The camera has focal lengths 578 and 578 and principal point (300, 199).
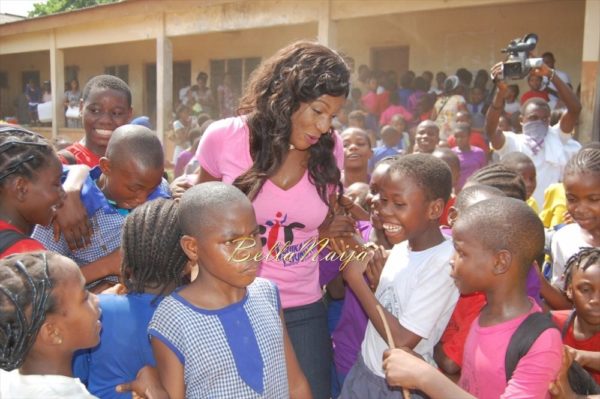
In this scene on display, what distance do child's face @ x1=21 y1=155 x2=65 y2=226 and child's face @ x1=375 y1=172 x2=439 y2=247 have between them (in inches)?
47.8

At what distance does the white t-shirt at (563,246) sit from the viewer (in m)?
2.73

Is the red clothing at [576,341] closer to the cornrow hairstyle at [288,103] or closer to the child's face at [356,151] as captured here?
the cornrow hairstyle at [288,103]

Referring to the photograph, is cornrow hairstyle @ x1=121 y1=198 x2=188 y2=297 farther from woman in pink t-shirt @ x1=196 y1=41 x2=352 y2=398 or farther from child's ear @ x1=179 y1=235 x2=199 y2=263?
woman in pink t-shirt @ x1=196 y1=41 x2=352 y2=398

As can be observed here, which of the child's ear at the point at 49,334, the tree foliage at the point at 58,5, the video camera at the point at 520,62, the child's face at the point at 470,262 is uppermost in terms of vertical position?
the tree foliage at the point at 58,5

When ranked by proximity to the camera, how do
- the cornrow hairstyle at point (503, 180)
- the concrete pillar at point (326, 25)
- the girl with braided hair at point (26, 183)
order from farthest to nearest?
the concrete pillar at point (326, 25)
the cornrow hairstyle at point (503, 180)
the girl with braided hair at point (26, 183)

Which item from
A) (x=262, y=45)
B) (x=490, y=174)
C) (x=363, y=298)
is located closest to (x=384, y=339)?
(x=363, y=298)

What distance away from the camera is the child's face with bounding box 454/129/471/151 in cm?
580

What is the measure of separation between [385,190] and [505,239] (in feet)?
1.71

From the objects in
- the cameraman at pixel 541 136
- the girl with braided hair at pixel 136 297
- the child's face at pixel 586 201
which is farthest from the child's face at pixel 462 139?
the girl with braided hair at pixel 136 297

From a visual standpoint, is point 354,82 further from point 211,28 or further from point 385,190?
point 385,190

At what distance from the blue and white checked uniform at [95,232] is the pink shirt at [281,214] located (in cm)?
43

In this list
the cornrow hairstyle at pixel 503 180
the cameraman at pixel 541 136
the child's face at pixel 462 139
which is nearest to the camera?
the cornrow hairstyle at pixel 503 180

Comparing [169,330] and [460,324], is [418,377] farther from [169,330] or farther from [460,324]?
[169,330]

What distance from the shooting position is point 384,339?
2.11m
